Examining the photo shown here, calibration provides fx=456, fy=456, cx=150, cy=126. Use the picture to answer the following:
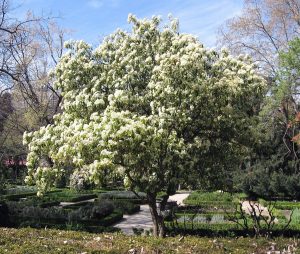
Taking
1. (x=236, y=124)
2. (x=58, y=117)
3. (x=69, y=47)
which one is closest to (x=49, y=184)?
(x=58, y=117)

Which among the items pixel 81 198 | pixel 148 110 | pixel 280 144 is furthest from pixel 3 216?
pixel 280 144

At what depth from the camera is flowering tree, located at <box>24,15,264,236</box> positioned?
322 inches

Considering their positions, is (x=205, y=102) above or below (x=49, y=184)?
above

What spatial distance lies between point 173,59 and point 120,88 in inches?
58.7

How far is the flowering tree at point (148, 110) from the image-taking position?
8.17 meters

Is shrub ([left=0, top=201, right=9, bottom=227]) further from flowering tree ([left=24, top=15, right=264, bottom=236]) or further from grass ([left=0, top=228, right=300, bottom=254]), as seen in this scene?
grass ([left=0, top=228, right=300, bottom=254])

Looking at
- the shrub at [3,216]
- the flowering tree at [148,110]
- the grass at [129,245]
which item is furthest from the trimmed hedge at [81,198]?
the grass at [129,245]

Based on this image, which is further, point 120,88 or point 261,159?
point 261,159

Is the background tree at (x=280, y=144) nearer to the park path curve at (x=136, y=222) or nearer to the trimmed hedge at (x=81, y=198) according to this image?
the park path curve at (x=136, y=222)

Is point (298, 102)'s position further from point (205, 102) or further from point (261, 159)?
point (205, 102)

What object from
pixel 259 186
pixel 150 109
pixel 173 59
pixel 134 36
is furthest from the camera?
pixel 259 186

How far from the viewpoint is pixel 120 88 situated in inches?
395

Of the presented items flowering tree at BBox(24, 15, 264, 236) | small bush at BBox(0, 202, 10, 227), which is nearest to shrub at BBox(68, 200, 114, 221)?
small bush at BBox(0, 202, 10, 227)

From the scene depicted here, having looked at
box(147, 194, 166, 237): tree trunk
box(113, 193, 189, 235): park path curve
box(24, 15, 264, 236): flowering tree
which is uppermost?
box(24, 15, 264, 236): flowering tree
